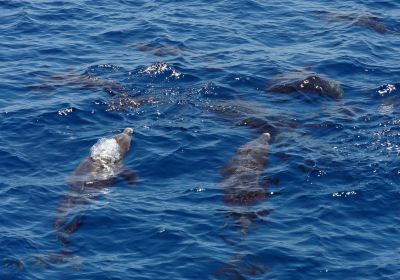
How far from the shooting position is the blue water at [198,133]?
20.6 metres

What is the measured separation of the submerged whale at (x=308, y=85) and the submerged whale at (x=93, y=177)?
20.5 ft

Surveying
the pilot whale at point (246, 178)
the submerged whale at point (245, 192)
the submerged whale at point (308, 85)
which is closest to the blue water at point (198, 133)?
the submerged whale at point (245, 192)

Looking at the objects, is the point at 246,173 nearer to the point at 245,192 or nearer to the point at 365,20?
the point at 245,192

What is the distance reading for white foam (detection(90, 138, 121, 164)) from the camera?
24938mm

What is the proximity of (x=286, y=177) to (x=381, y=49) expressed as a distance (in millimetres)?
11894

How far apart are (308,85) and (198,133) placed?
16.7 feet

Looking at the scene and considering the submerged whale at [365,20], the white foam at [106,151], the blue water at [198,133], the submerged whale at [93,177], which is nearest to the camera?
the blue water at [198,133]

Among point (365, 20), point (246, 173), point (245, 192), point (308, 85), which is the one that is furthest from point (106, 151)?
point (365, 20)

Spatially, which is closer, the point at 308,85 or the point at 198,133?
the point at 198,133

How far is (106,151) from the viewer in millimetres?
25250

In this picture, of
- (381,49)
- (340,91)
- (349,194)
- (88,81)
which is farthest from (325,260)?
(381,49)

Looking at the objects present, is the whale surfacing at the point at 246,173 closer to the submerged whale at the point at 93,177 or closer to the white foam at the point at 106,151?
the submerged whale at the point at 93,177

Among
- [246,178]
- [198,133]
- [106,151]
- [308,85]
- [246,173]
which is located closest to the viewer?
[246,178]

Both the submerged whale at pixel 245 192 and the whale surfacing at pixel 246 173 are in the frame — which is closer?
the submerged whale at pixel 245 192
